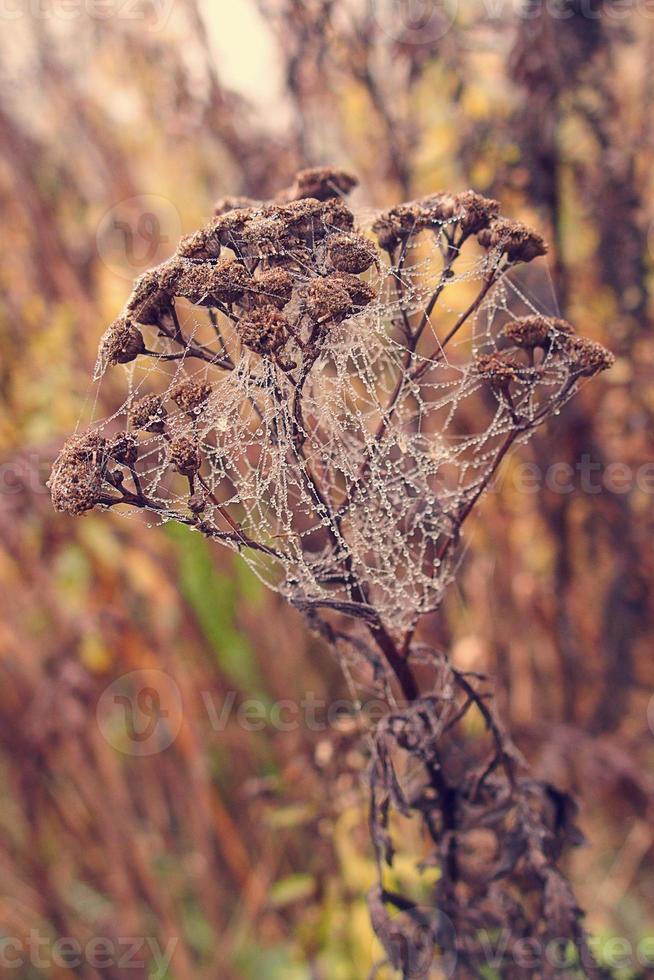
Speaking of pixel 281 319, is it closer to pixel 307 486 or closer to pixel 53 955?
pixel 307 486

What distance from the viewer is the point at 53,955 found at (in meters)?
2.33

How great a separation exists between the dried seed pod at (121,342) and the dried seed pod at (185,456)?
0.13 m

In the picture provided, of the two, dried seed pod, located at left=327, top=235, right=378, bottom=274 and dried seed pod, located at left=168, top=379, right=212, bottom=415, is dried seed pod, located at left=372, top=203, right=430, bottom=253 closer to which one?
dried seed pod, located at left=327, top=235, right=378, bottom=274

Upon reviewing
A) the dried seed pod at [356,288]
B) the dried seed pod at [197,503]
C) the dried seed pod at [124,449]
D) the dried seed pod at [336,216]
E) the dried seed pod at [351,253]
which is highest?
the dried seed pod at [336,216]

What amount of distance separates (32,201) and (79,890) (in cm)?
223

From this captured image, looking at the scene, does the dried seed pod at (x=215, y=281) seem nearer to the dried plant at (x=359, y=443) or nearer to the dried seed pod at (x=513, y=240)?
the dried plant at (x=359, y=443)

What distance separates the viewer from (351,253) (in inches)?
37.4

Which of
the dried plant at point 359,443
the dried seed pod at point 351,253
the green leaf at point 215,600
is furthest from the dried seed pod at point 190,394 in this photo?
the green leaf at point 215,600

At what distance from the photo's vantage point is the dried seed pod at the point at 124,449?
36.7 inches

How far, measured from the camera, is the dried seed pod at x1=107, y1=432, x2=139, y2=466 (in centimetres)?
93

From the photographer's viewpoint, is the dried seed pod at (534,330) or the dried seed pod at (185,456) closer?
the dried seed pod at (185,456)

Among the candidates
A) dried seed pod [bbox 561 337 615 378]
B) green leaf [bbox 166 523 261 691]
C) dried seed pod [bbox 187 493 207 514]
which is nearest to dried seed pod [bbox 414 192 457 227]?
dried seed pod [bbox 561 337 615 378]

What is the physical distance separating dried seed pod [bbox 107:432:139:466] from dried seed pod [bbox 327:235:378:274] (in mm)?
319

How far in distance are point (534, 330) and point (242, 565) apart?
1.33 meters
